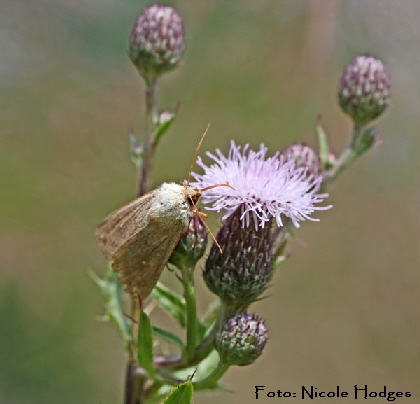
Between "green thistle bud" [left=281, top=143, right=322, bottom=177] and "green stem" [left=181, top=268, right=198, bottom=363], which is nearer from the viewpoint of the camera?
"green stem" [left=181, top=268, right=198, bottom=363]

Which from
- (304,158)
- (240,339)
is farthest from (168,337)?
(304,158)

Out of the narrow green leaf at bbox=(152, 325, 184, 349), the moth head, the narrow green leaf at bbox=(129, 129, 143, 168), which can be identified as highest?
the narrow green leaf at bbox=(129, 129, 143, 168)

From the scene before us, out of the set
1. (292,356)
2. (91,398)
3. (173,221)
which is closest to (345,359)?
(292,356)

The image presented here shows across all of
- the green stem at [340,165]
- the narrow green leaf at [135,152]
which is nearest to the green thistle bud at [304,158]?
the green stem at [340,165]

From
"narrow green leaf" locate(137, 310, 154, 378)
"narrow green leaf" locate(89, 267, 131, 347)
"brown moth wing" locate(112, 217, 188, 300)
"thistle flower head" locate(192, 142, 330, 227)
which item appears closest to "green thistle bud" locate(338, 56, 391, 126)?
"thistle flower head" locate(192, 142, 330, 227)

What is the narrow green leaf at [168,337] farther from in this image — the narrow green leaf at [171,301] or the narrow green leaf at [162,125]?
the narrow green leaf at [162,125]

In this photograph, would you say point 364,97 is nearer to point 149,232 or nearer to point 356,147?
point 356,147

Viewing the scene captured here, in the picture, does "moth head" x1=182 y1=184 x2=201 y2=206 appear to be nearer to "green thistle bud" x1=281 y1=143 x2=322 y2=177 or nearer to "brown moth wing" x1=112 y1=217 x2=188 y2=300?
"brown moth wing" x1=112 y1=217 x2=188 y2=300

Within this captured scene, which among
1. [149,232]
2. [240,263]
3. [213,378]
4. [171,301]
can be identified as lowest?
[213,378]
